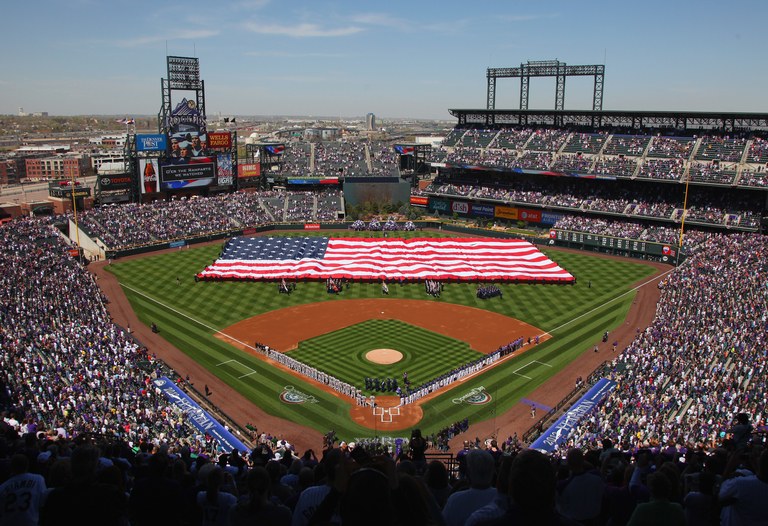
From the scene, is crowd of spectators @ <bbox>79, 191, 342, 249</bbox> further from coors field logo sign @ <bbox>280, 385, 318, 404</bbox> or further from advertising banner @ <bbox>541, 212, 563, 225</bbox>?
coors field logo sign @ <bbox>280, 385, 318, 404</bbox>

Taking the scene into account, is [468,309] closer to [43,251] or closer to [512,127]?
[43,251]

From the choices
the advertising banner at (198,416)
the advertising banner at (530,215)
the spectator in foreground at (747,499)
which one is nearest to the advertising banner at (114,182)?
the advertising banner at (530,215)

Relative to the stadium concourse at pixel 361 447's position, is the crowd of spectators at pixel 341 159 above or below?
above

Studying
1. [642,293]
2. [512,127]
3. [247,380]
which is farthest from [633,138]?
[247,380]

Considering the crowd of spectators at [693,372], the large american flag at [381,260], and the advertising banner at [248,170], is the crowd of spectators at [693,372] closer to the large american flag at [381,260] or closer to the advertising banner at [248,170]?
the large american flag at [381,260]

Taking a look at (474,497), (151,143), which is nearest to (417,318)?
(474,497)
